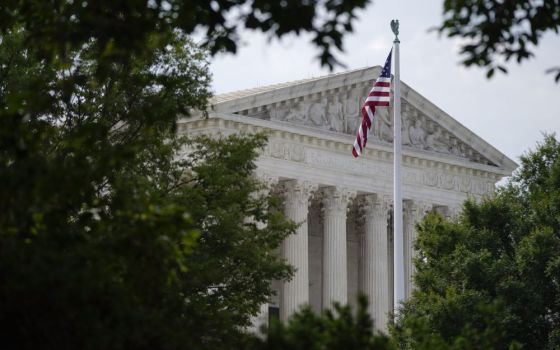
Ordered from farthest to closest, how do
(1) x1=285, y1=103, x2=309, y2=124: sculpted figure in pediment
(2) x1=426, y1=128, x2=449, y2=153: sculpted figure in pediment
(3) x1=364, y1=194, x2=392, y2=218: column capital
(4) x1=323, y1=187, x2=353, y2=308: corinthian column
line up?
(2) x1=426, y1=128, x2=449, y2=153: sculpted figure in pediment < (3) x1=364, y1=194, x2=392, y2=218: column capital < (4) x1=323, y1=187, x2=353, y2=308: corinthian column < (1) x1=285, y1=103, x2=309, y2=124: sculpted figure in pediment

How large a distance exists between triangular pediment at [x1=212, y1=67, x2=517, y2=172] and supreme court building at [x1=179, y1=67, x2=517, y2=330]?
58 millimetres

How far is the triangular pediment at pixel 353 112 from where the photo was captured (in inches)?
2771

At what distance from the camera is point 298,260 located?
70.7 meters

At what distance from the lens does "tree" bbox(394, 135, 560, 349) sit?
164 ft

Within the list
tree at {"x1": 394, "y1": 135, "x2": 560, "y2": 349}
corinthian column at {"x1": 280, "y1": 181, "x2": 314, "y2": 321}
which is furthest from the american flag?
corinthian column at {"x1": 280, "y1": 181, "x2": 314, "y2": 321}

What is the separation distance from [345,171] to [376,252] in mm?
4929

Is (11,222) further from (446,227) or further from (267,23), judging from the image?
(446,227)

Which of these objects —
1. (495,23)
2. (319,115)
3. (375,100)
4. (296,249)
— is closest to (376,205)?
(319,115)

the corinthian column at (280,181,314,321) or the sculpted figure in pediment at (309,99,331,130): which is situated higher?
the sculpted figure in pediment at (309,99,331,130)

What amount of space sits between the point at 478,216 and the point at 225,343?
2726cm

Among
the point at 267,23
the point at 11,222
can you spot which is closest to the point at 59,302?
the point at 11,222

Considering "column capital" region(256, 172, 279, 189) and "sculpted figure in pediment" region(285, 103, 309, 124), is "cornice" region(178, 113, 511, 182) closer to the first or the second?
"sculpted figure in pediment" region(285, 103, 309, 124)

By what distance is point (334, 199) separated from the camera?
242 ft

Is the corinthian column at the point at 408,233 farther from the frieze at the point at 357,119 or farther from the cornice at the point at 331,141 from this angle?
the frieze at the point at 357,119
